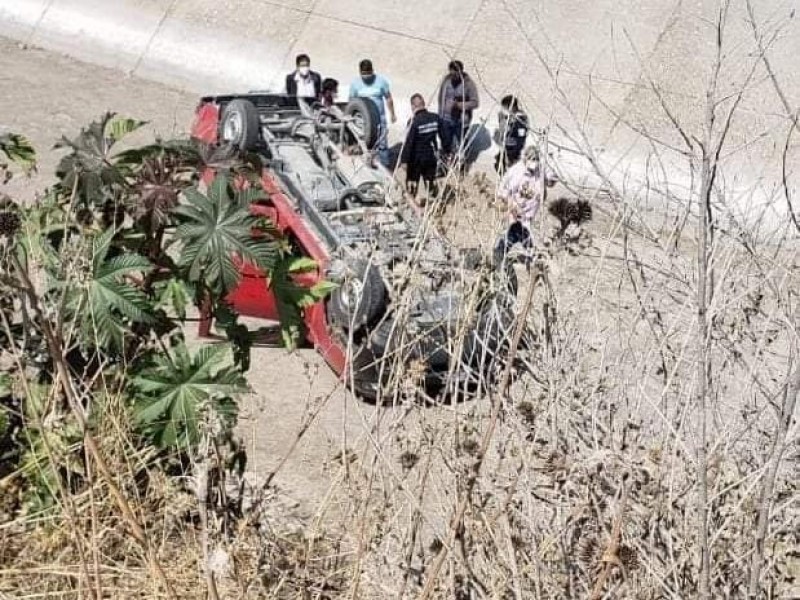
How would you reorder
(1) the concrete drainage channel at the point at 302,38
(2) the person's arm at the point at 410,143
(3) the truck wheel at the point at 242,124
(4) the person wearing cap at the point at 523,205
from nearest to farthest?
(4) the person wearing cap at the point at 523,205, (3) the truck wheel at the point at 242,124, (2) the person's arm at the point at 410,143, (1) the concrete drainage channel at the point at 302,38

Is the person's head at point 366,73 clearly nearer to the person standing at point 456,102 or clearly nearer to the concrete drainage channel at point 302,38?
the person standing at point 456,102

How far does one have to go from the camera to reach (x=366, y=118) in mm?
12391

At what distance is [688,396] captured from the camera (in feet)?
12.5

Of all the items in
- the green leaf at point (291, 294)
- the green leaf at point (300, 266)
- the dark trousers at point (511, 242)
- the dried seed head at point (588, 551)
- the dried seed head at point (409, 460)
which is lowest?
the dried seed head at point (588, 551)

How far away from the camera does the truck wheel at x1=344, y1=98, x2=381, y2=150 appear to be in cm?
1228

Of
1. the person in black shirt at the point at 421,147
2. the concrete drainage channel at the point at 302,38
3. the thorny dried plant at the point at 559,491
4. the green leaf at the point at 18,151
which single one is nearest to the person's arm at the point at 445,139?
the person in black shirt at the point at 421,147

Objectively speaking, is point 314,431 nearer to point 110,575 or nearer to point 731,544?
point 110,575

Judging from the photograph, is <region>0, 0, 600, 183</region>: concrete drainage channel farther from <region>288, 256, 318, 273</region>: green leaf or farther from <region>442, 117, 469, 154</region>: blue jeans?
<region>288, 256, 318, 273</region>: green leaf

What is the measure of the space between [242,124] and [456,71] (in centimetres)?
261

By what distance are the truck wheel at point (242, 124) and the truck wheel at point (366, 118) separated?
118 centimetres

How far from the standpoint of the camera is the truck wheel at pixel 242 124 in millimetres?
11195

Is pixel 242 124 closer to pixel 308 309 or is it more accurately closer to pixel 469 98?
pixel 308 309

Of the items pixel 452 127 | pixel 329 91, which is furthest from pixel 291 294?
pixel 452 127

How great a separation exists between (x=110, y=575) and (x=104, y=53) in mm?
15026
